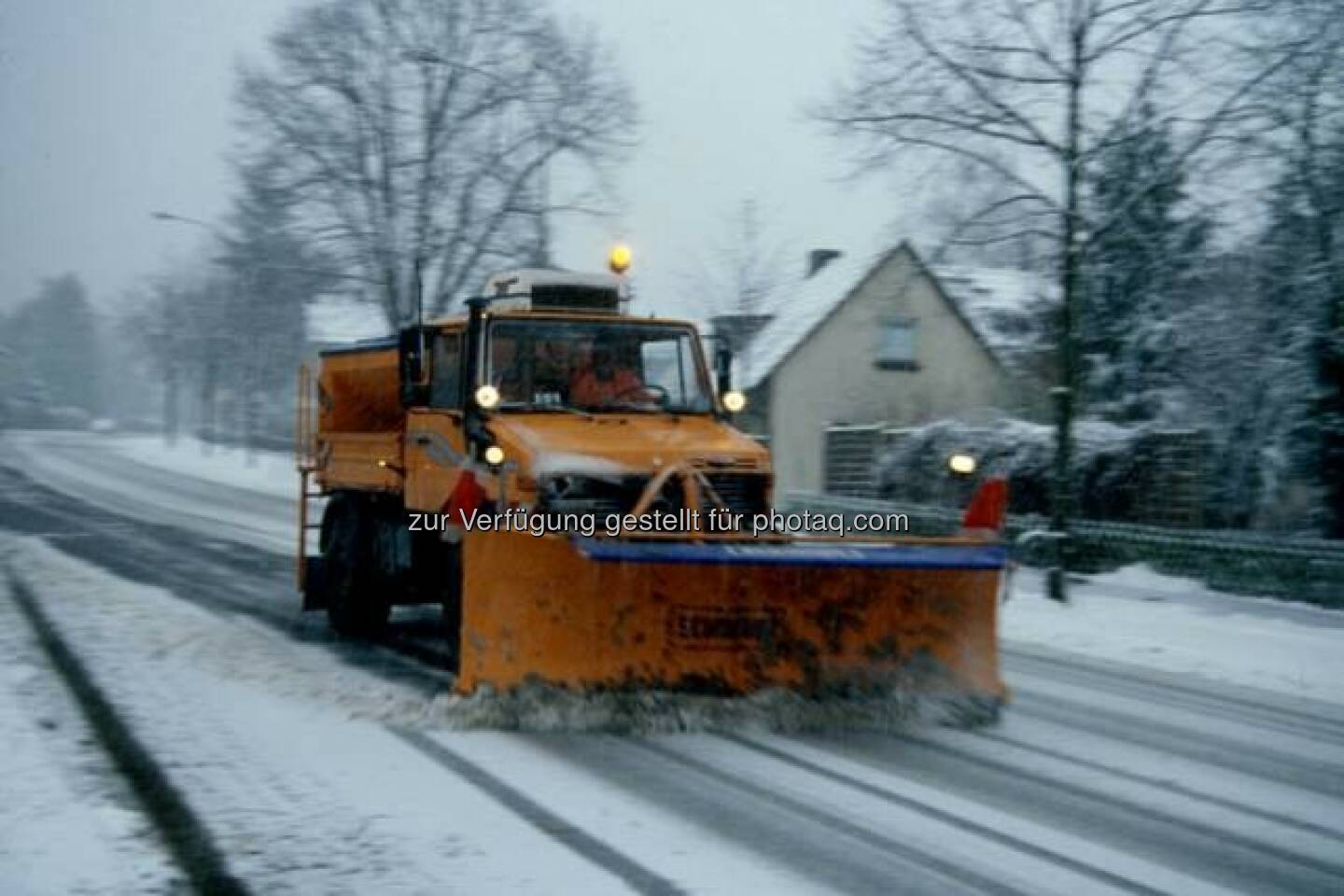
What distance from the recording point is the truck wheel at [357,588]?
1100 cm

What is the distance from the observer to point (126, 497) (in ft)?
103

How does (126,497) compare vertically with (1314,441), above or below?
below

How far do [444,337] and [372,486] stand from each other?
66.1 inches

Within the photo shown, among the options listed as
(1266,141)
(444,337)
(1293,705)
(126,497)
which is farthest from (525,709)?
(126,497)

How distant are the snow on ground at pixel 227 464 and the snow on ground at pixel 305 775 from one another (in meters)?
25.3

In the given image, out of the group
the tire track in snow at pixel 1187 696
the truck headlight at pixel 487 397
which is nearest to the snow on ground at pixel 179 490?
the truck headlight at pixel 487 397

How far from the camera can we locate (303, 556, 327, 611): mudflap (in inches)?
468

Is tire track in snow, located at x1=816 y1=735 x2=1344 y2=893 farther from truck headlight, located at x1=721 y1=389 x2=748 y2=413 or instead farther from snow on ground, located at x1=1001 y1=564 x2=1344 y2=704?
snow on ground, located at x1=1001 y1=564 x2=1344 y2=704

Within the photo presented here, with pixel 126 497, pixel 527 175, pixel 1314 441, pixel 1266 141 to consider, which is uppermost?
pixel 527 175

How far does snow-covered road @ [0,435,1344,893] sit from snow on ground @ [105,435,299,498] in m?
26.0

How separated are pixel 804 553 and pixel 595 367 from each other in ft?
8.35

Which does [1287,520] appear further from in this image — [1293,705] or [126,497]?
[126,497]

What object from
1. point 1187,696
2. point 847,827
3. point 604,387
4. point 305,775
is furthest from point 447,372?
point 1187,696

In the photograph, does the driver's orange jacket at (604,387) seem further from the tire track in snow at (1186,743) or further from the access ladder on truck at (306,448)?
the access ladder on truck at (306,448)
